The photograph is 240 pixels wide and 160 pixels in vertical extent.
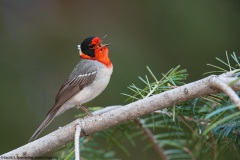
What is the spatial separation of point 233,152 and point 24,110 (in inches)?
89.3

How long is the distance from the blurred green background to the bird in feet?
1.21

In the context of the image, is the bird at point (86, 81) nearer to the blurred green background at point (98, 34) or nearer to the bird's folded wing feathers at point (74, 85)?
the bird's folded wing feathers at point (74, 85)

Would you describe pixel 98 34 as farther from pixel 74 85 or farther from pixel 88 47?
pixel 74 85

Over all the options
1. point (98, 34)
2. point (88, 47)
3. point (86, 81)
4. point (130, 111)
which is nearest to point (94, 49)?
point (88, 47)

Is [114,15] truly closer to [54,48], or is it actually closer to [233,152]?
[54,48]

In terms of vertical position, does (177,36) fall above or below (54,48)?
below

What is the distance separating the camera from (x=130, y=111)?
1924mm

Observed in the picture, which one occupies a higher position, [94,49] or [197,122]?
[94,49]

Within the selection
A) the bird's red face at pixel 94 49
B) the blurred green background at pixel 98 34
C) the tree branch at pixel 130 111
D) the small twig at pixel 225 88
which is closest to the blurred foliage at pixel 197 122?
the tree branch at pixel 130 111

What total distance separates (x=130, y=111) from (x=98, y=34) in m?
2.84

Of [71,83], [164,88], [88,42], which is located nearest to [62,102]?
[71,83]

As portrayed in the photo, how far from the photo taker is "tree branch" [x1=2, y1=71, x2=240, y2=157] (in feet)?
5.88

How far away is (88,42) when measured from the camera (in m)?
3.74

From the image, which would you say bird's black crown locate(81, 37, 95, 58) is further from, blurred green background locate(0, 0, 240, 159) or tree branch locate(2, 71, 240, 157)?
tree branch locate(2, 71, 240, 157)
